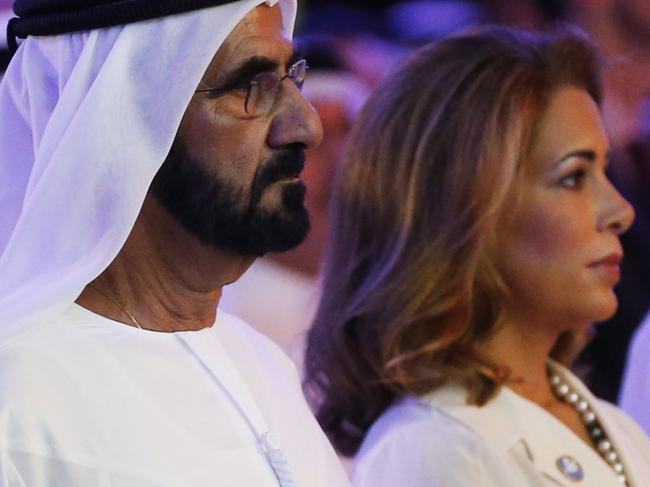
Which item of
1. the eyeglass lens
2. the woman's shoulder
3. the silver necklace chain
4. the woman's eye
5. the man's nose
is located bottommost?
the woman's shoulder

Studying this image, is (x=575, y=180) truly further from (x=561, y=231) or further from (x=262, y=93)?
(x=262, y=93)

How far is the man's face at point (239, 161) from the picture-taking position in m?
2.14

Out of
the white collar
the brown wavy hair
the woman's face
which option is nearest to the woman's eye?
the woman's face

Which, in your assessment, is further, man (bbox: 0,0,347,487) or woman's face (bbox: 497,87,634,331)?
woman's face (bbox: 497,87,634,331)

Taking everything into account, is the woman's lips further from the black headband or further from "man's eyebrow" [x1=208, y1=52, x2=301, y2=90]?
the black headband

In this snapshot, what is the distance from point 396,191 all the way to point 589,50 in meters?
0.61

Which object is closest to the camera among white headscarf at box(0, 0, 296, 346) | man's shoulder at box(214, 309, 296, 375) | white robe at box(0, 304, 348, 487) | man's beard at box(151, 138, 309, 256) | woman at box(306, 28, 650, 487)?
white robe at box(0, 304, 348, 487)

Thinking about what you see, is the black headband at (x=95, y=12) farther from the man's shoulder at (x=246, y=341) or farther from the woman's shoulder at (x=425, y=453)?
the woman's shoulder at (x=425, y=453)

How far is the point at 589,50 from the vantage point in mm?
3180

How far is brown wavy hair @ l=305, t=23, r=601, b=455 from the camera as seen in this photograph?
113 inches

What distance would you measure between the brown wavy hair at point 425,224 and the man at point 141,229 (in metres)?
0.63

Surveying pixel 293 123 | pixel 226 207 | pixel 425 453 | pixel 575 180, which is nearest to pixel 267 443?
pixel 226 207

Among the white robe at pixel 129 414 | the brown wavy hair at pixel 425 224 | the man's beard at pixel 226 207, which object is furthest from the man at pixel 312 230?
the man's beard at pixel 226 207

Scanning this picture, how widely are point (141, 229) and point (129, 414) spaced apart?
338 mm
